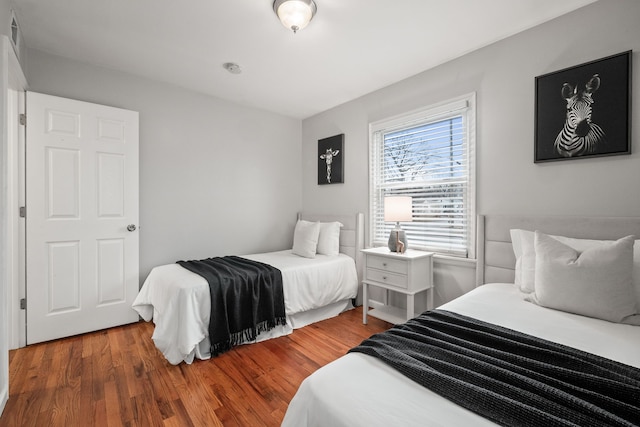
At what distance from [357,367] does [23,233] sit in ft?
9.78

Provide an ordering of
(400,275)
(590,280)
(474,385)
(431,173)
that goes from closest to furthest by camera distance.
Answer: (474,385) < (590,280) < (400,275) < (431,173)

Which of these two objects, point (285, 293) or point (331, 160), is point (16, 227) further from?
point (331, 160)

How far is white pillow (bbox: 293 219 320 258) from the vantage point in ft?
11.2

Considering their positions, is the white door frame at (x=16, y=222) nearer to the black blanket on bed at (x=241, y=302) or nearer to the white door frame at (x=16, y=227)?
the white door frame at (x=16, y=227)

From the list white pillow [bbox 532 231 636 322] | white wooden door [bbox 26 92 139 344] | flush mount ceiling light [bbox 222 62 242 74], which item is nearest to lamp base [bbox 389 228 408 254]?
white pillow [bbox 532 231 636 322]

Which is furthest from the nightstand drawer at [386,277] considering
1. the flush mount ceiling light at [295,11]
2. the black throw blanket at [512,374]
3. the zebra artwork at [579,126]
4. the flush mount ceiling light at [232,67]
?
the flush mount ceiling light at [232,67]

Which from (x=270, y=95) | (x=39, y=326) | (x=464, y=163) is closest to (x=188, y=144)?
(x=270, y=95)

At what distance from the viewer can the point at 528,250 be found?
6.34 feet

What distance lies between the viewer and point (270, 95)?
356 cm

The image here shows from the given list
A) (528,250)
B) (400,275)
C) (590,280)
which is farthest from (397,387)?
(400,275)

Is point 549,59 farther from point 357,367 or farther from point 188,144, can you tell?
point 188,144

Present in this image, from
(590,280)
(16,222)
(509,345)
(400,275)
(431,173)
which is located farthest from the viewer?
(431,173)

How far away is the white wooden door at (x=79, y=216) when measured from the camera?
2504 millimetres

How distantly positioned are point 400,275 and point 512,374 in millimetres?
1710
